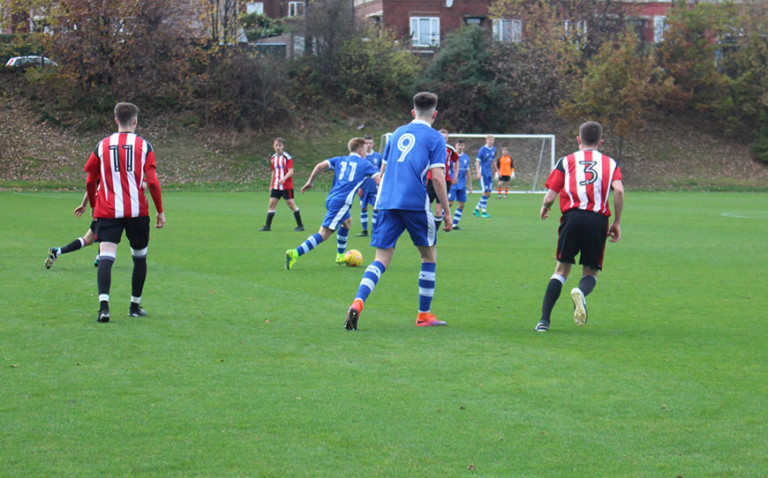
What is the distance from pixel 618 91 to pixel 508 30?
10233 millimetres

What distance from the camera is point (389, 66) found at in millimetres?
47281

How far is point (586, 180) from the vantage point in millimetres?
7676

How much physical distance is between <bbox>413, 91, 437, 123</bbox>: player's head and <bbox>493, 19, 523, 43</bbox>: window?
42369 mm

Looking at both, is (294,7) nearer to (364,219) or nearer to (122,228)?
(364,219)

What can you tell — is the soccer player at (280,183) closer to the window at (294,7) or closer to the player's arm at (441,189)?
the player's arm at (441,189)

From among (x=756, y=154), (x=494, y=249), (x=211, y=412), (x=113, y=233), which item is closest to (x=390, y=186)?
(x=113, y=233)

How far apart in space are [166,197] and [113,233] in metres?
24.2

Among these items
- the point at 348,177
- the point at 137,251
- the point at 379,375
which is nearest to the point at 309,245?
the point at 348,177

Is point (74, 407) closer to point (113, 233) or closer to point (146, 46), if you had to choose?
point (113, 233)

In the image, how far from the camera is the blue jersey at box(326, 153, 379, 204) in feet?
42.3

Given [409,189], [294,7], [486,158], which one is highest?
[294,7]

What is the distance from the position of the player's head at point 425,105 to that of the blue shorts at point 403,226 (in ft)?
2.69

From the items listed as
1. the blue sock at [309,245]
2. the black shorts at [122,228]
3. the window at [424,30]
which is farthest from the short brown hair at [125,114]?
the window at [424,30]

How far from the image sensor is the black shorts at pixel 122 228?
26.0 ft
